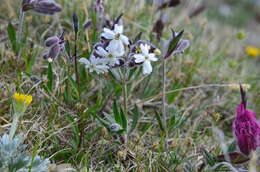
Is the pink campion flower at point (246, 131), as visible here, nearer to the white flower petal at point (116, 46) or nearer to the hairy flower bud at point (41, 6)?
the white flower petal at point (116, 46)

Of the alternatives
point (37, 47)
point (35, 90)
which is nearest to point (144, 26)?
point (37, 47)

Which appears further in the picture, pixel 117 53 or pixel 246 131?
pixel 117 53

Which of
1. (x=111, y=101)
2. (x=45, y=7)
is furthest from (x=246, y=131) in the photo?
(x=45, y=7)

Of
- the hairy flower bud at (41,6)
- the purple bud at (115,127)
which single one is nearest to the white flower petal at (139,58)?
the purple bud at (115,127)

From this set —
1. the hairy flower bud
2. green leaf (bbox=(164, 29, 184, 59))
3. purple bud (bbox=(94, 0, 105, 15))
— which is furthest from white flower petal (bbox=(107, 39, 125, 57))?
the hairy flower bud

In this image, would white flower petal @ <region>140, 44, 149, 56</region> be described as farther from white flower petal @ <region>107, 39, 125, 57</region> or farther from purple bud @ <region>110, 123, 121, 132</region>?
purple bud @ <region>110, 123, 121, 132</region>

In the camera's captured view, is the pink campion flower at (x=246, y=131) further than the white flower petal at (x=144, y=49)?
No

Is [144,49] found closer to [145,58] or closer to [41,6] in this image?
[145,58]
